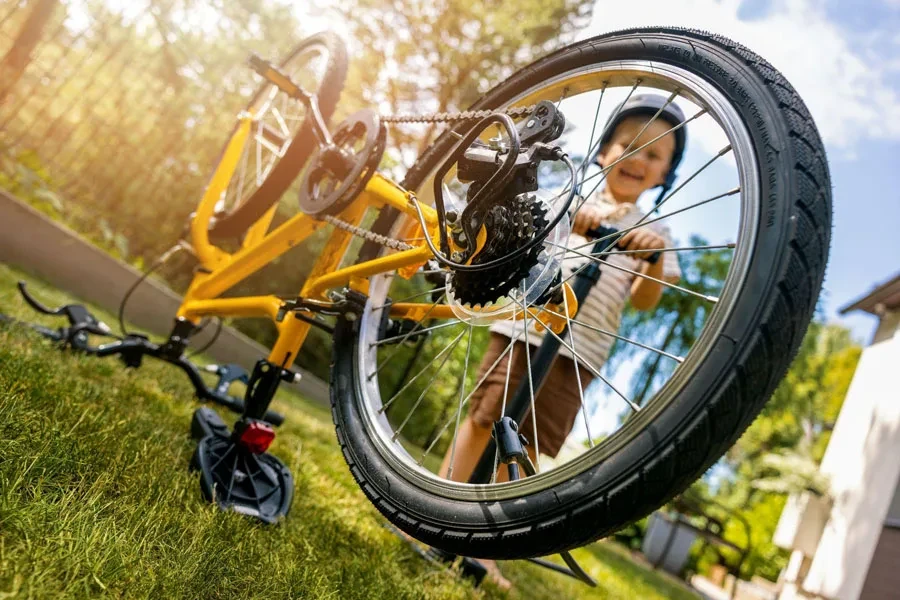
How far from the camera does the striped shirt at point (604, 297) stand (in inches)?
85.9

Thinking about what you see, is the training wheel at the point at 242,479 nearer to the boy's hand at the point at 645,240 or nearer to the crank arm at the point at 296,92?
the crank arm at the point at 296,92

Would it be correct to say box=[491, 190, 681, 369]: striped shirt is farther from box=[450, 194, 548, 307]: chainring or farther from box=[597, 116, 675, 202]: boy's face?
box=[450, 194, 548, 307]: chainring

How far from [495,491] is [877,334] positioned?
7996 mm

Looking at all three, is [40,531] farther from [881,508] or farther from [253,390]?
[881,508]

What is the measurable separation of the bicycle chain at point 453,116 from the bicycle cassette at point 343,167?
0.06 m

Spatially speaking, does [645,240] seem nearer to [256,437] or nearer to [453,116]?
[453,116]

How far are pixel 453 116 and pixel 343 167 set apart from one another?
0.40m

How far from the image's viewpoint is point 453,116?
5.03 feet

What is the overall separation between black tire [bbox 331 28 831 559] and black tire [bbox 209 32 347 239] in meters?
1.34

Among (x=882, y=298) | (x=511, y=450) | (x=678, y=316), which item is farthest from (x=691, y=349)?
(x=678, y=316)

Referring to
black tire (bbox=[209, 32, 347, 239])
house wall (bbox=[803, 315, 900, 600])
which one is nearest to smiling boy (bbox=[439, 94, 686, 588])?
black tire (bbox=[209, 32, 347, 239])

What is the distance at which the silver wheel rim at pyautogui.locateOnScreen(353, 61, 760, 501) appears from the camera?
0.92 metres

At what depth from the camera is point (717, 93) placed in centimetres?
108

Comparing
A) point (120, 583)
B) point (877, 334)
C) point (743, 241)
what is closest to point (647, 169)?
point (743, 241)
